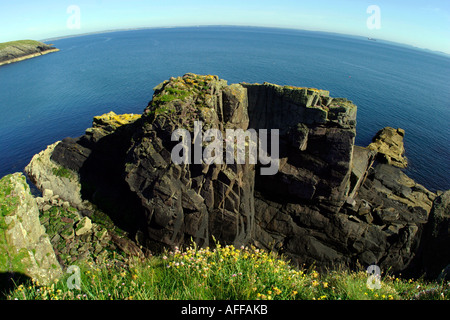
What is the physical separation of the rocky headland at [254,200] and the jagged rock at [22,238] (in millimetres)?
12061

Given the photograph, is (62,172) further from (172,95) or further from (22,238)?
(22,238)

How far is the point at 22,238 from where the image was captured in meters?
10.7

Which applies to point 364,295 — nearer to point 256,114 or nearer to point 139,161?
point 139,161

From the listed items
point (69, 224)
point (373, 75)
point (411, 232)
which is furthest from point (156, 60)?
point (411, 232)

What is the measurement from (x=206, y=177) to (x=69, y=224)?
16107mm

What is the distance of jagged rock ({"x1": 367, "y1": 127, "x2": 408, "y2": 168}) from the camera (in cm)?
4305

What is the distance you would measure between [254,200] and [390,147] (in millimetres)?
35458

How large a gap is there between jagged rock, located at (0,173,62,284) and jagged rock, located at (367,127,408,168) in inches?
1887

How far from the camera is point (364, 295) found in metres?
7.44

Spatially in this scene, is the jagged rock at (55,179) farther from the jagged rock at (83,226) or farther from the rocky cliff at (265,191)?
the jagged rock at (83,226)

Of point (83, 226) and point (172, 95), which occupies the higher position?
point (172, 95)

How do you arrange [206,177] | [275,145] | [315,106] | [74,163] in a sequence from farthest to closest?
[74,163], [275,145], [315,106], [206,177]

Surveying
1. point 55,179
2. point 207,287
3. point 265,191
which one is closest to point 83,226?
point 55,179
